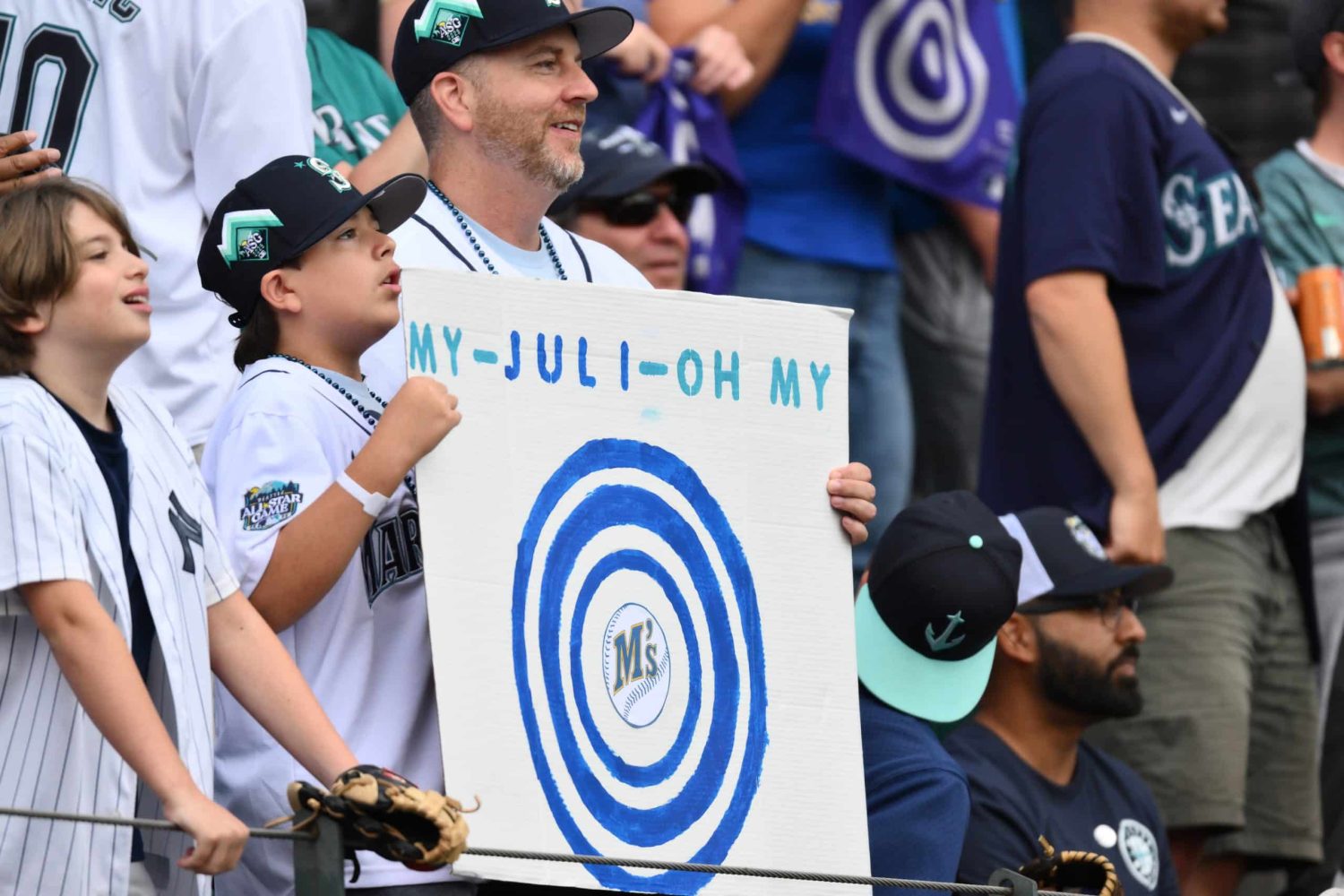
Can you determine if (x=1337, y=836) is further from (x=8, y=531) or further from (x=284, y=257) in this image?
(x=8, y=531)

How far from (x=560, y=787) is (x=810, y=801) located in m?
0.43

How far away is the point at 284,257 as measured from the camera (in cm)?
376

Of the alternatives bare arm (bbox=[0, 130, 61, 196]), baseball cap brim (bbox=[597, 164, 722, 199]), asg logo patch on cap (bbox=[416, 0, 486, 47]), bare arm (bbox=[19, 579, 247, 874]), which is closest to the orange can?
baseball cap brim (bbox=[597, 164, 722, 199])

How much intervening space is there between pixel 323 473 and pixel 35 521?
1.71 feet

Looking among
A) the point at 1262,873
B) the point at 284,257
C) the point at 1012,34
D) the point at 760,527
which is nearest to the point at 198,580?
the point at 284,257

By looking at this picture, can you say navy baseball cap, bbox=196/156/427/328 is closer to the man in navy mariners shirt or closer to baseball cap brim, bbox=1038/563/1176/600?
baseball cap brim, bbox=1038/563/1176/600

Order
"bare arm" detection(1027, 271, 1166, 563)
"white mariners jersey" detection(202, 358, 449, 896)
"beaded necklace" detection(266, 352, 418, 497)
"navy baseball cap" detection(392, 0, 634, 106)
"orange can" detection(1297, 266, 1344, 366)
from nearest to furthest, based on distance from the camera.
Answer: "white mariners jersey" detection(202, 358, 449, 896), "beaded necklace" detection(266, 352, 418, 497), "navy baseball cap" detection(392, 0, 634, 106), "bare arm" detection(1027, 271, 1166, 563), "orange can" detection(1297, 266, 1344, 366)

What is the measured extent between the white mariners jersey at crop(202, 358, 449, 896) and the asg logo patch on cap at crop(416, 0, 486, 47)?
761mm

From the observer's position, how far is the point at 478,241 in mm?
4062

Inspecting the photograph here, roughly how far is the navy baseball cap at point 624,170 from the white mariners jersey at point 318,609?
201 cm

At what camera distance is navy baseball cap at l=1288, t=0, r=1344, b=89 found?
6551 millimetres

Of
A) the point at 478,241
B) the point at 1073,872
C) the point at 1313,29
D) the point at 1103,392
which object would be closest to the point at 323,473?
the point at 478,241

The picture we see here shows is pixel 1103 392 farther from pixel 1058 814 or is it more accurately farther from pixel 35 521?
pixel 35 521

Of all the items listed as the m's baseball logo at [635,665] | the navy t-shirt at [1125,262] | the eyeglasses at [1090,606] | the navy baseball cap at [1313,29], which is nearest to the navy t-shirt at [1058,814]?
the eyeglasses at [1090,606]
